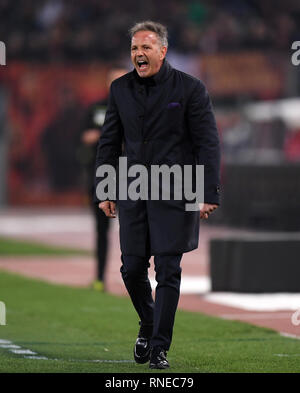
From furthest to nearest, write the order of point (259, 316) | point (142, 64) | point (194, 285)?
point (194, 285), point (259, 316), point (142, 64)

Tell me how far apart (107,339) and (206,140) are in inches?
91.8

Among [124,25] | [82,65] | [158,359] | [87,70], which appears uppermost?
[124,25]

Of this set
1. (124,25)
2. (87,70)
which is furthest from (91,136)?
(124,25)

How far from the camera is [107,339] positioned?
9.18 m

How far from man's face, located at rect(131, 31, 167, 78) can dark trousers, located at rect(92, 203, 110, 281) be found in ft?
16.0

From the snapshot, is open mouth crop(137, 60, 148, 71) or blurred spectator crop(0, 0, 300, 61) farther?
blurred spectator crop(0, 0, 300, 61)

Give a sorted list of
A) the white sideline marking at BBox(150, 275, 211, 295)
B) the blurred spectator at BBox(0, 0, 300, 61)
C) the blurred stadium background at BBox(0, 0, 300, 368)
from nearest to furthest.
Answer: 1. the white sideline marking at BBox(150, 275, 211, 295)
2. the blurred stadium background at BBox(0, 0, 300, 368)
3. the blurred spectator at BBox(0, 0, 300, 61)

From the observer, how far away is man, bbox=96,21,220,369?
7.40 meters

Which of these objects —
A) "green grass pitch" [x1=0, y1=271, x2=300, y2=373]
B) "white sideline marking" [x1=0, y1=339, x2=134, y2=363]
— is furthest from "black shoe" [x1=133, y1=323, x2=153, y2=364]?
"white sideline marking" [x1=0, y1=339, x2=134, y2=363]

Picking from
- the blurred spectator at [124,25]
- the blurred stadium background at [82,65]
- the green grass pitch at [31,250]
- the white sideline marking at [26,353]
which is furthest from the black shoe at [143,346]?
the blurred spectator at [124,25]

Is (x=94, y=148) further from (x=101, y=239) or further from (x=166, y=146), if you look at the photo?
(x=166, y=146)

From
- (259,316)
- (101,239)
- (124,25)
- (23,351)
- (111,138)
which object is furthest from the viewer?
(124,25)

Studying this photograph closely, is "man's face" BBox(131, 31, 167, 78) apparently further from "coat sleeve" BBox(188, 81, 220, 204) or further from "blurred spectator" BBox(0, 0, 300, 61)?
"blurred spectator" BBox(0, 0, 300, 61)

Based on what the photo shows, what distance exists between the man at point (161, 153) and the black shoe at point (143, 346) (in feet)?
0.42
